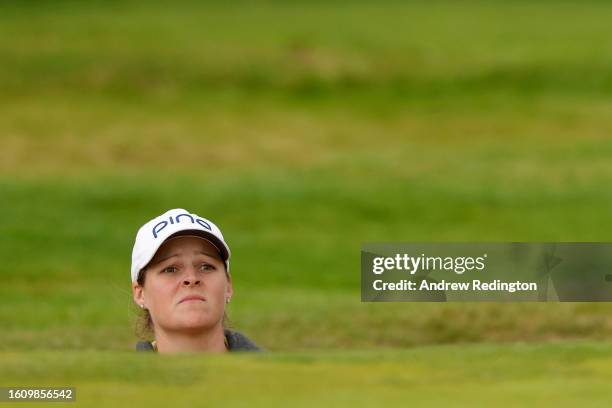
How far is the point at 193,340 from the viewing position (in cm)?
608

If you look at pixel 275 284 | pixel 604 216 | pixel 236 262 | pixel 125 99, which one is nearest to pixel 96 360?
pixel 275 284

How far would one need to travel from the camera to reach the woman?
236 inches

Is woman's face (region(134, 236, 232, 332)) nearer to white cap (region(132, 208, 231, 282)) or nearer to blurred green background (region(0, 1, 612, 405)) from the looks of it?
white cap (region(132, 208, 231, 282))

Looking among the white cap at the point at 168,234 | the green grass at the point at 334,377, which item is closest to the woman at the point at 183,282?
the white cap at the point at 168,234

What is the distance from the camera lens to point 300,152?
82.6 feet

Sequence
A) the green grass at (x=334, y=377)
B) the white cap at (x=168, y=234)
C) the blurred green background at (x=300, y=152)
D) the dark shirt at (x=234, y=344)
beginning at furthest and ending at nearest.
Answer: the blurred green background at (x=300, y=152) → the dark shirt at (x=234, y=344) → the white cap at (x=168, y=234) → the green grass at (x=334, y=377)

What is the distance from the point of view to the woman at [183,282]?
19.7ft

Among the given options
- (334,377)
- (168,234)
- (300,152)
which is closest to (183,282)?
(168,234)

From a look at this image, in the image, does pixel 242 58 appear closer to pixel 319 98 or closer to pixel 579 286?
pixel 319 98

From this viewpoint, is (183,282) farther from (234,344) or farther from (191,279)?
(234,344)

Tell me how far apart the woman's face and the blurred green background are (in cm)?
37

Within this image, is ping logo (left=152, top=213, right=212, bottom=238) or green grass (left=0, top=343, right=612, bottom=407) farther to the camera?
ping logo (left=152, top=213, right=212, bottom=238)

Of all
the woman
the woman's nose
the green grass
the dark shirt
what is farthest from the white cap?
the green grass

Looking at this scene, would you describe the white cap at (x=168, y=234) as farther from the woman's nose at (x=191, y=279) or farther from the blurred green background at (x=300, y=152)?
the blurred green background at (x=300, y=152)
